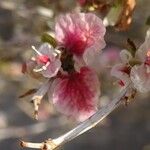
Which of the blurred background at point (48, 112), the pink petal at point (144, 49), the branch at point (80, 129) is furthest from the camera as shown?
the blurred background at point (48, 112)

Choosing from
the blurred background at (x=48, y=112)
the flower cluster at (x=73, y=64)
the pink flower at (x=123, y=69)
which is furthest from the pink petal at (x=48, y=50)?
the blurred background at (x=48, y=112)

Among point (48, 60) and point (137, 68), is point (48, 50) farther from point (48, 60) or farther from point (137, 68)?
point (137, 68)

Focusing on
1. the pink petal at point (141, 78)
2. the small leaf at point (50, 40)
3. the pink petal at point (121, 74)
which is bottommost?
the pink petal at point (141, 78)

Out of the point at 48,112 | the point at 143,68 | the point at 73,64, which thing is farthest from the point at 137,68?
the point at 48,112

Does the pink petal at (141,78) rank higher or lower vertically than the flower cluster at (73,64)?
lower

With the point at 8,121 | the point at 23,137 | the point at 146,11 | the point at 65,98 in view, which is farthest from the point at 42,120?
the point at 65,98

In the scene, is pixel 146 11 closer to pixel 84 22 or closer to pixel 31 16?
pixel 31 16

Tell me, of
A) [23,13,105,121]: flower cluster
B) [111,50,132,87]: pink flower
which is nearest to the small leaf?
[23,13,105,121]: flower cluster

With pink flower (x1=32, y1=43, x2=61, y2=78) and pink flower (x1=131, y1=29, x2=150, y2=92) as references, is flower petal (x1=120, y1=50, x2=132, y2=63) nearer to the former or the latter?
pink flower (x1=131, y1=29, x2=150, y2=92)

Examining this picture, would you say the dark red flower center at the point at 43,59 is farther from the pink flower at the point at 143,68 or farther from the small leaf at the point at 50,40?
the pink flower at the point at 143,68
